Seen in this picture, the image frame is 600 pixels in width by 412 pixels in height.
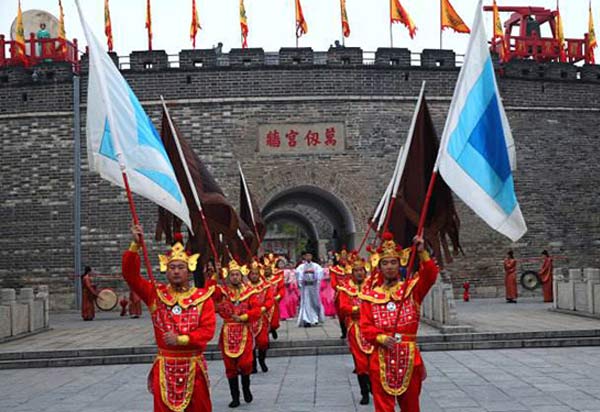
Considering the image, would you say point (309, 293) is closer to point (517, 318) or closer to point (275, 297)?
point (275, 297)

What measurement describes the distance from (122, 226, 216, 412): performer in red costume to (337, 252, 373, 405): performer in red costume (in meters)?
1.43

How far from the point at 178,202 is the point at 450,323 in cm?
605

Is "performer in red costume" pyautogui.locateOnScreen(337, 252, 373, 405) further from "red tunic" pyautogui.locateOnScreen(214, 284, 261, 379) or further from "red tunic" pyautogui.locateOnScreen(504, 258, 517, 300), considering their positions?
"red tunic" pyautogui.locateOnScreen(504, 258, 517, 300)

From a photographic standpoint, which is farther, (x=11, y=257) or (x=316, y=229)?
(x=316, y=229)

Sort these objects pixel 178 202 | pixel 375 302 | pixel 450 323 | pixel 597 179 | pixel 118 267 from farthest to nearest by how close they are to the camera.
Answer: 1. pixel 597 179
2. pixel 118 267
3. pixel 450 323
4. pixel 178 202
5. pixel 375 302

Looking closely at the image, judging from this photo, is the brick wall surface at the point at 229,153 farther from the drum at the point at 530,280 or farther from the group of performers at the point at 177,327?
the group of performers at the point at 177,327

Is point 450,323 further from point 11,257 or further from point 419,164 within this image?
point 11,257

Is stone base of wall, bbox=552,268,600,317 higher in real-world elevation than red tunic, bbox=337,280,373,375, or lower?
lower

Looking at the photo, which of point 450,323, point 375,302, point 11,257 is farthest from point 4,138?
point 375,302

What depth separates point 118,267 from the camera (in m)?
16.9

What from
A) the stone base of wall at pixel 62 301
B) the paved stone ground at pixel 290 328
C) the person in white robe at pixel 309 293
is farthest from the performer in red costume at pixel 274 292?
the stone base of wall at pixel 62 301

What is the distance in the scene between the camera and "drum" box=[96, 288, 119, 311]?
52.8ft

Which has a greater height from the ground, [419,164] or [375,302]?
[419,164]

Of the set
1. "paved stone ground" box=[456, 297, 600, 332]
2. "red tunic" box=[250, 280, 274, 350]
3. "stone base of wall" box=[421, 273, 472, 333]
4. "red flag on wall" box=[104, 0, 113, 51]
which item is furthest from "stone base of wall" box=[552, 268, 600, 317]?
"red flag on wall" box=[104, 0, 113, 51]
